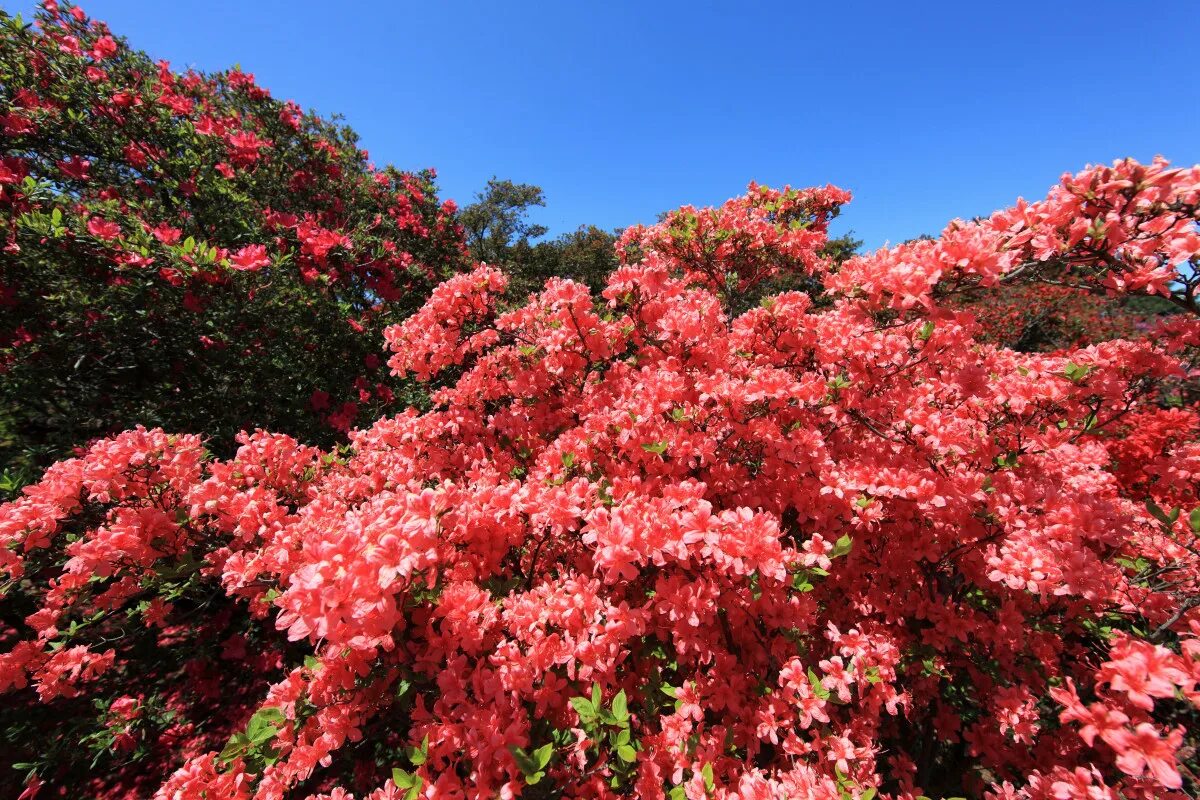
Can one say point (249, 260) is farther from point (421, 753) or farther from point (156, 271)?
point (421, 753)

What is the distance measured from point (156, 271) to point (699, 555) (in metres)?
5.44

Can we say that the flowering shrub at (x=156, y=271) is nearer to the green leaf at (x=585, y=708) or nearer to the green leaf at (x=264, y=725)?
the green leaf at (x=264, y=725)

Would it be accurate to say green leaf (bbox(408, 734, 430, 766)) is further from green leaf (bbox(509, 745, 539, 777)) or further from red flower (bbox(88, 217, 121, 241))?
red flower (bbox(88, 217, 121, 241))

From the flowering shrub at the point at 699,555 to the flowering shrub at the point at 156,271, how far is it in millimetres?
2207

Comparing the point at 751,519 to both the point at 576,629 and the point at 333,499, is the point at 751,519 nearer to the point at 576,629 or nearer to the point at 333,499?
the point at 576,629

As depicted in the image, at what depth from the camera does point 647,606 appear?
2285 millimetres

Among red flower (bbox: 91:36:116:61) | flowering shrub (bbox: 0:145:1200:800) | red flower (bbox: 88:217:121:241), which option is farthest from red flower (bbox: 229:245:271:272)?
red flower (bbox: 91:36:116:61)

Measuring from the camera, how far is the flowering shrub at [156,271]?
4285 millimetres

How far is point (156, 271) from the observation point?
13.7 ft

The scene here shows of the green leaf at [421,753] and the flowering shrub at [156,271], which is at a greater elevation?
the flowering shrub at [156,271]

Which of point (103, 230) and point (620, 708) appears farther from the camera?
point (103, 230)

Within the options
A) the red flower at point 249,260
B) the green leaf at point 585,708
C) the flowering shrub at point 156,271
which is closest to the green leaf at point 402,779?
the green leaf at point 585,708

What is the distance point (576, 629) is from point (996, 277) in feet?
8.24

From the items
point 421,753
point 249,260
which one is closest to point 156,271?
point 249,260
